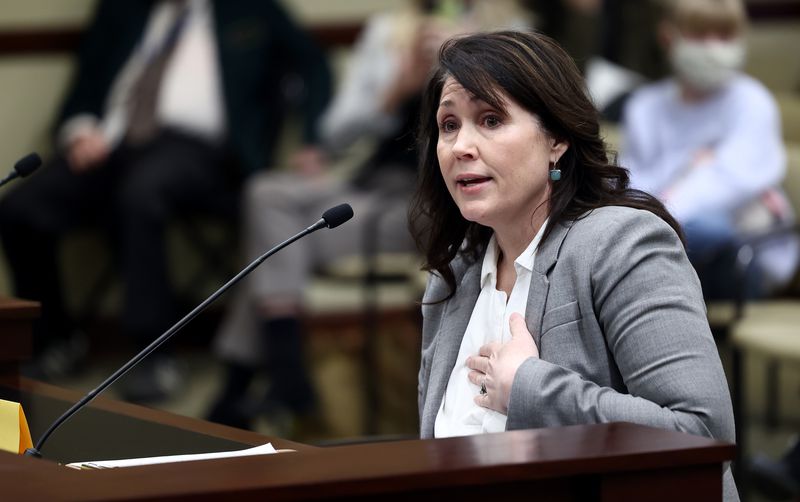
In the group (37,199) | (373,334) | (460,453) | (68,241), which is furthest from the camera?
(68,241)

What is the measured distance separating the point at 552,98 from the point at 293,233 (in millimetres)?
2609

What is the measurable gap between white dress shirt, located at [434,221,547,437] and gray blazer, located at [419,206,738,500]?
0.11 feet

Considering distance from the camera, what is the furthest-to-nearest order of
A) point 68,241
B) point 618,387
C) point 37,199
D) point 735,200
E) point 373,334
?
point 68,241 < point 37,199 < point 373,334 < point 735,200 < point 618,387

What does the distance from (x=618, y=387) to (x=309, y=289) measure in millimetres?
2575

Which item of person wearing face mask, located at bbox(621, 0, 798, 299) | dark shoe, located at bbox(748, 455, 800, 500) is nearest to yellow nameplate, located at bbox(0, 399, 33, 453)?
dark shoe, located at bbox(748, 455, 800, 500)

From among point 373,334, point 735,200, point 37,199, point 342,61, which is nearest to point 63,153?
point 37,199

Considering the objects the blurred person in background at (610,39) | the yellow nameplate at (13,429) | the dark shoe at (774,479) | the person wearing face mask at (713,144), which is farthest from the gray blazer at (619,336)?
the blurred person in background at (610,39)

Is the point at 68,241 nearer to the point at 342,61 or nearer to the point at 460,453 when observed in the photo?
the point at 342,61

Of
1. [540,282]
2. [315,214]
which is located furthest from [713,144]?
[540,282]

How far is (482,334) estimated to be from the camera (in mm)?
1798

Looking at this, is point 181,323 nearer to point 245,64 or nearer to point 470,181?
point 470,181

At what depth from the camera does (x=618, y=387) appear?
163 centimetres

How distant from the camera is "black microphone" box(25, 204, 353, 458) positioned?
1.59 meters

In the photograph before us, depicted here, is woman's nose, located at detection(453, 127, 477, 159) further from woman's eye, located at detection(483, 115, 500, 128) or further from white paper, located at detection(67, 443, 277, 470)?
white paper, located at detection(67, 443, 277, 470)
